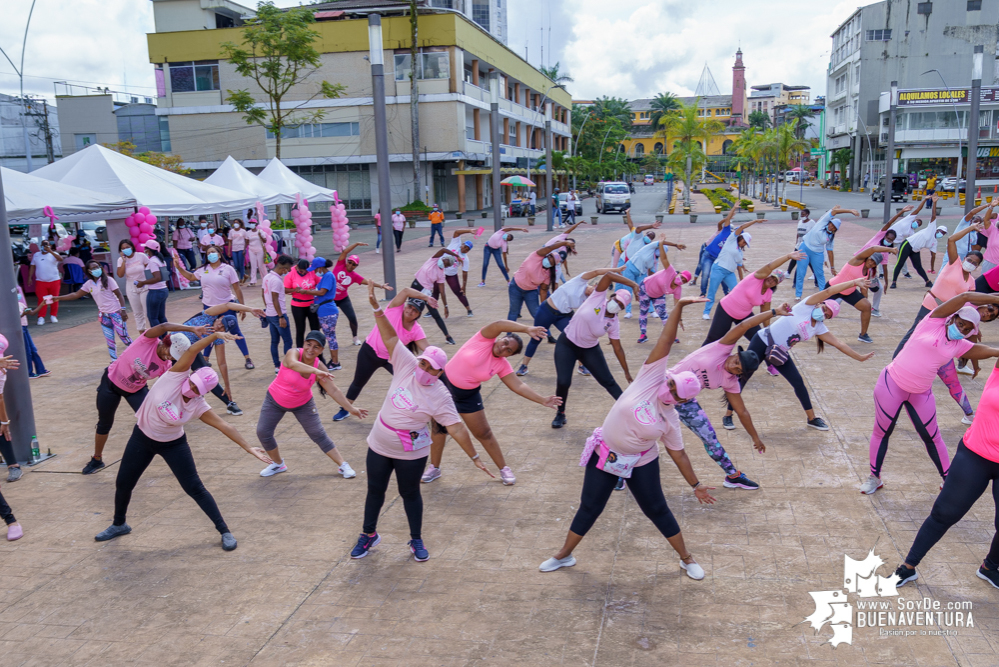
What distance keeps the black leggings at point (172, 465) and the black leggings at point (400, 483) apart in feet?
3.99

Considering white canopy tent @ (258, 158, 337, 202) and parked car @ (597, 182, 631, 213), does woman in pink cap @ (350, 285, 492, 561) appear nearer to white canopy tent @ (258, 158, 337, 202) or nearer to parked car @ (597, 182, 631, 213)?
white canopy tent @ (258, 158, 337, 202)

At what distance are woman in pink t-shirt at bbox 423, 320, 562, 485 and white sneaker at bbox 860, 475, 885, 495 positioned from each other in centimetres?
262

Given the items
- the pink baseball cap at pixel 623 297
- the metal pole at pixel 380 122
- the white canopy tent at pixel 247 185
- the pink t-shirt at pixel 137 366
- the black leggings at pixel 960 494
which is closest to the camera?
the black leggings at pixel 960 494

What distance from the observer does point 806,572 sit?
496cm

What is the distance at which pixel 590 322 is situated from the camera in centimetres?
755

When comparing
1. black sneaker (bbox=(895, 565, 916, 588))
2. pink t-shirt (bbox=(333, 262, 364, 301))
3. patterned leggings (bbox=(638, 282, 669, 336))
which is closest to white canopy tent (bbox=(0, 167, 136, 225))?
pink t-shirt (bbox=(333, 262, 364, 301))

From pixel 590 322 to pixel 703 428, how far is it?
5.93 feet

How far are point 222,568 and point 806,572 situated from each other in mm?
3941

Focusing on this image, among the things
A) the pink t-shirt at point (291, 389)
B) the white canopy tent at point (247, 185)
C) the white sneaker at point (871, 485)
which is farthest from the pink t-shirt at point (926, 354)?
the white canopy tent at point (247, 185)

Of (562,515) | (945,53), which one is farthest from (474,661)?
(945,53)

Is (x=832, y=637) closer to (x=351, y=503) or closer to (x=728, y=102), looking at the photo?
(x=351, y=503)

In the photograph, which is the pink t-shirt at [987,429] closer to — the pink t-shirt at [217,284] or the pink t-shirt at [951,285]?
the pink t-shirt at [951,285]

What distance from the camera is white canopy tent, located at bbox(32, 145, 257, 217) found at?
16500 millimetres

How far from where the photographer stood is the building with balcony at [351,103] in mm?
46781
